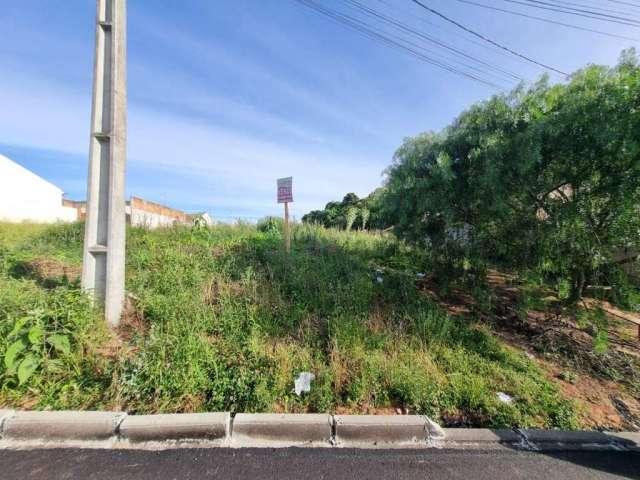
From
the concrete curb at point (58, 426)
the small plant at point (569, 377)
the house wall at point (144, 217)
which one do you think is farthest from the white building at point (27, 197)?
the small plant at point (569, 377)

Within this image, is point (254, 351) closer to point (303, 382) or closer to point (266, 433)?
point (303, 382)

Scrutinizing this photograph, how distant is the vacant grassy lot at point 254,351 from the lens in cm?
221

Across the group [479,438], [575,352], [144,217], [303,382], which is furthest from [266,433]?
[144,217]

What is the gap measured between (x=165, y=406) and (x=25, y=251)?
5509mm

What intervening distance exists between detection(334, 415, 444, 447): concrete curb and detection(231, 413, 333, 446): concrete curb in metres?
0.10

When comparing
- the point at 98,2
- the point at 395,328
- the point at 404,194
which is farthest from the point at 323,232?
the point at 98,2

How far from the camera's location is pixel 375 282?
4.60 metres

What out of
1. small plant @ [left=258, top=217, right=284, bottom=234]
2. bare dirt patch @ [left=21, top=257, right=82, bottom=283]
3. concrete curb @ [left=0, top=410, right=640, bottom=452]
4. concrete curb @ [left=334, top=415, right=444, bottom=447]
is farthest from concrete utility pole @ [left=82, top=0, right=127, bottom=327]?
small plant @ [left=258, top=217, right=284, bottom=234]

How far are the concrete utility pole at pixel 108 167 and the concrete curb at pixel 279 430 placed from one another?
204cm

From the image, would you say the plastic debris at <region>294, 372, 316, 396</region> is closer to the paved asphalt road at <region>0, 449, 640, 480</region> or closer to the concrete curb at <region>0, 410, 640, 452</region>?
the concrete curb at <region>0, 410, 640, 452</region>

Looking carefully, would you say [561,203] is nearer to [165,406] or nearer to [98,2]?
[165,406]

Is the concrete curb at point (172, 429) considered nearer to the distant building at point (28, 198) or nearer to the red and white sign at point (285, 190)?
the red and white sign at point (285, 190)

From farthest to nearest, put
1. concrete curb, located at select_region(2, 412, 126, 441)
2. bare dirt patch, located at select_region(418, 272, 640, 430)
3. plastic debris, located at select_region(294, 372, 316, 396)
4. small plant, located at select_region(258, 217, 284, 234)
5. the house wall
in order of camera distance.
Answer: small plant, located at select_region(258, 217, 284, 234)
the house wall
bare dirt patch, located at select_region(418, 272, 640, 430)
plastic debris, located at select_region(294, 372, 316, 396)
concrete curb, located at select_region(2, 412, 126, 441)

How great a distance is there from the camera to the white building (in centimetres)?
1688
